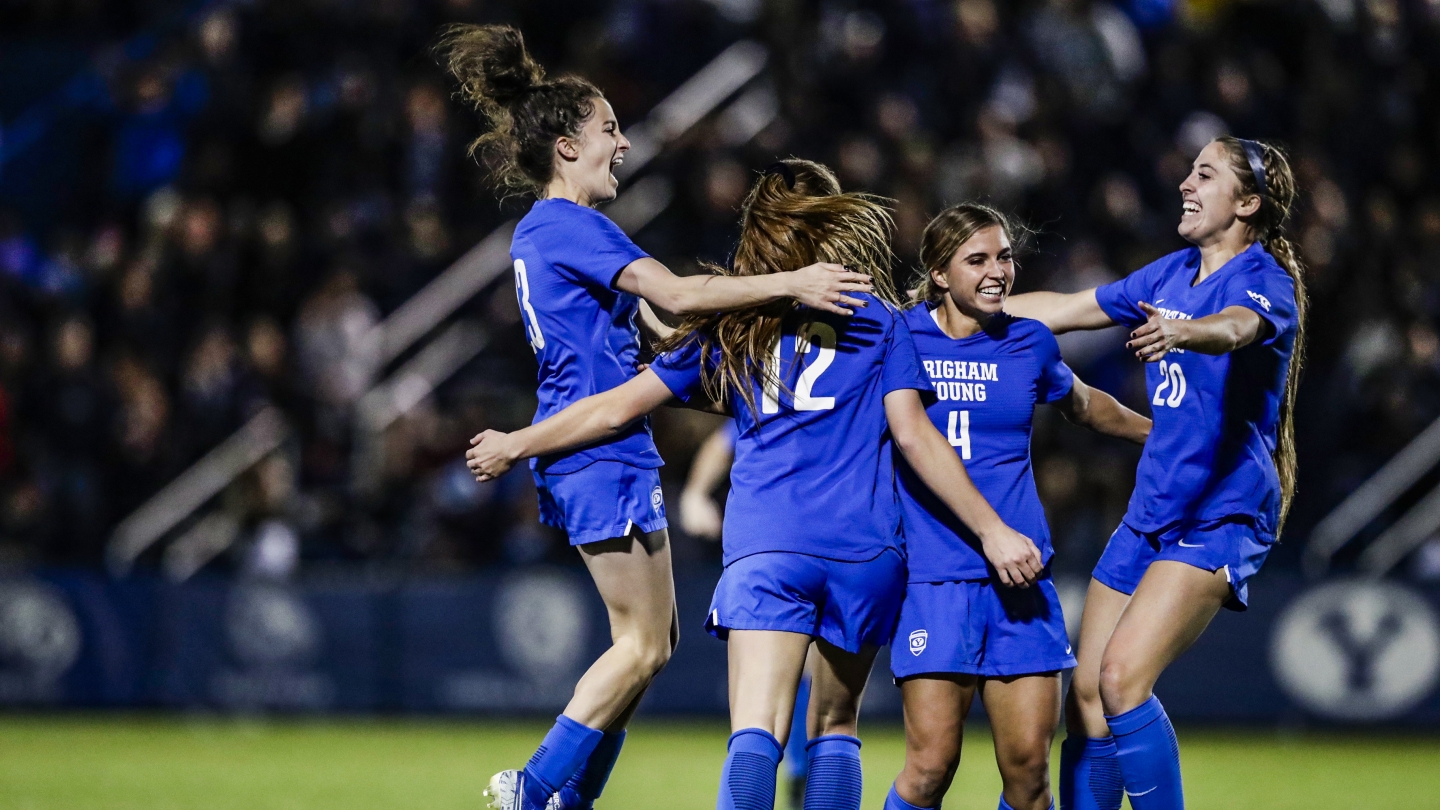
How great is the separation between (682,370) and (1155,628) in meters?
1.68

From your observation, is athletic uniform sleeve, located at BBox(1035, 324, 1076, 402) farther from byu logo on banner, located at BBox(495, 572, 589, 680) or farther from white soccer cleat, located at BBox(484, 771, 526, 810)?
byu logo on banner, located at BBox(495, 572, 589, 680)

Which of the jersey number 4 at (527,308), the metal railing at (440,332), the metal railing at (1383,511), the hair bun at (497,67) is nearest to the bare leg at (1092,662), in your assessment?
the jersey number 4 at (527,308)

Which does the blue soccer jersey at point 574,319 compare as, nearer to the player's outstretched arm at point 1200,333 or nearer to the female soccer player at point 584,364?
the female soccer player at point 584,364

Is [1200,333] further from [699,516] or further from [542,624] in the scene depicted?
[542,624]

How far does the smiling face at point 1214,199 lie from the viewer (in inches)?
212

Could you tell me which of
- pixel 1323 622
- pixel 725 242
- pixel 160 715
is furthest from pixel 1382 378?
pixel 160 715

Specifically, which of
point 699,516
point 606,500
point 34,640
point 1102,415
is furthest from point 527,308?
point 34,640

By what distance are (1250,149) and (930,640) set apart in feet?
6.20

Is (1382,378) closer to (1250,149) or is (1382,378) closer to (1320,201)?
(1320,201)

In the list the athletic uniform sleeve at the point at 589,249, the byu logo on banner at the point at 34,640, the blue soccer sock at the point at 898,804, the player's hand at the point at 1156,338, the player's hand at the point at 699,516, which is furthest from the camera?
the byu logo on banner at the point at 34,640

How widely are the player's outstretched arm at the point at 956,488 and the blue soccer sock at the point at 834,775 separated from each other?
2.40 feet

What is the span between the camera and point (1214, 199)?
539cm

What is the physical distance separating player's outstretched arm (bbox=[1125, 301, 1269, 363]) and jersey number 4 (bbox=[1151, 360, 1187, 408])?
1.13 ft

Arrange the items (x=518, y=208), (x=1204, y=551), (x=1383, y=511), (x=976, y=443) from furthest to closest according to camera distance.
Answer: (x=518, y=208)
(x=1383, y=511)
(x=1204, y=551)
(x=976, y=443)
